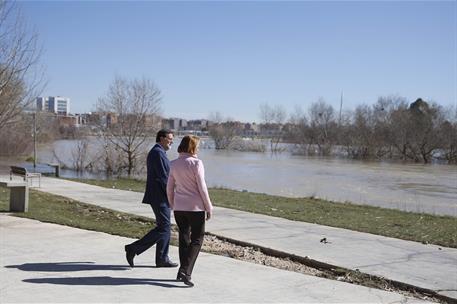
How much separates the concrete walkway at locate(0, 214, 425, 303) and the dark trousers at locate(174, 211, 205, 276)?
0.81 feet

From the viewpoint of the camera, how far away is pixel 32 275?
6652mm

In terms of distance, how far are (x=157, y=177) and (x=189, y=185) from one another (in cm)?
83

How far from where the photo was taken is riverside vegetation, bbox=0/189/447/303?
23.6 feet

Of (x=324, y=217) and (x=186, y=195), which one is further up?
(x=186, y=195)

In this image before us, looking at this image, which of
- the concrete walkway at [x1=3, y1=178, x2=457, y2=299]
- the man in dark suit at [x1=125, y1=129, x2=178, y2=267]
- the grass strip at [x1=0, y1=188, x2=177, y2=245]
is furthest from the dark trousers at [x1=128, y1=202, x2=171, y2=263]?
the concrete walkway at [x1=3, y1=178, x2=457, y2=299]

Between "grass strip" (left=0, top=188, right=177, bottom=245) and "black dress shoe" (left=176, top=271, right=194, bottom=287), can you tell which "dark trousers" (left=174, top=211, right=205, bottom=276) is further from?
"grass strip" (left=0, top=188, right=177, bottom=245)

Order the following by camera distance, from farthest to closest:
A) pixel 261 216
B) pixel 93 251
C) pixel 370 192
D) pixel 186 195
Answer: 1. pixel 370 192
2. pixel 261 216
3. pixel 93 251
4. pixel 186 195

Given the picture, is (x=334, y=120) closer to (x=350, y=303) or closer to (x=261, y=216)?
(x=261, y=216)

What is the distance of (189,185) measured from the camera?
661cm

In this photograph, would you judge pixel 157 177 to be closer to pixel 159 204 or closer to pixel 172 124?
pixel 159 204

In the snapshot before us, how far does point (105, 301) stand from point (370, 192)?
77.4 ft

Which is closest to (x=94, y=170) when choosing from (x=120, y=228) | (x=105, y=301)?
(x=120, y=228)

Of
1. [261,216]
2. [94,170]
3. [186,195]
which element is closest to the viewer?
[186,195]

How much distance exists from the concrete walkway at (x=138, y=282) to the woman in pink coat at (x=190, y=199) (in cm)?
38
